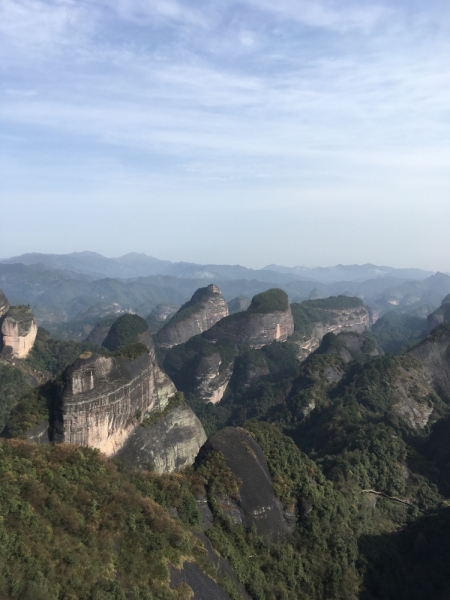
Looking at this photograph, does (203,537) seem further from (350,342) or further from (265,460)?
(350,342)

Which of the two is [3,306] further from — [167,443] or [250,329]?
[250,329]

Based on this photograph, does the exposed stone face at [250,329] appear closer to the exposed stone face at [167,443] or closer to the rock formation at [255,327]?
the rock formation at [255,327]

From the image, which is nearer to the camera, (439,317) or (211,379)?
(211,379)

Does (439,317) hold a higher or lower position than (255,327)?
higher

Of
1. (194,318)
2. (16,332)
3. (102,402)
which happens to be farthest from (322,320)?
(102,402)

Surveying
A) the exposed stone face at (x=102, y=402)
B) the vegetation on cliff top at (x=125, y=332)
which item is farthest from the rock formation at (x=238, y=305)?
the exposed stone face at (x=102, y=402)
